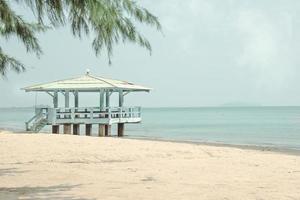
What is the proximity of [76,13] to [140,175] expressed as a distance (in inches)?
257

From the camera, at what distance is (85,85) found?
86.1ft

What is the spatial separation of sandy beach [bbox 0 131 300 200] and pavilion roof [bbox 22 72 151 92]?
908 centimetres

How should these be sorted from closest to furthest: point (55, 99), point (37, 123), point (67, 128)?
point (37, 123) < point (67, 128) < point (55, 99)

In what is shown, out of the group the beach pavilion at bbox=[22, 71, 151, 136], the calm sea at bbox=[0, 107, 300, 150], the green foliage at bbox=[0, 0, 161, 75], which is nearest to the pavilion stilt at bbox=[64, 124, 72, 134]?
the beach pavilion at bbox=[22, 71, 151, 136]

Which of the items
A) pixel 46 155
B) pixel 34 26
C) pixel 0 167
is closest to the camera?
pixel 34 26

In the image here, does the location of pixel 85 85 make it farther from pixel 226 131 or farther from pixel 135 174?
pixel 226 131

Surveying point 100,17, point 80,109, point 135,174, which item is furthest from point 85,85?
point 100,17

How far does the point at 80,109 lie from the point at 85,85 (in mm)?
1298

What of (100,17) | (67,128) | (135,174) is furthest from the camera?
(67,128)

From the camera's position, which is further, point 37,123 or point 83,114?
point 83,114

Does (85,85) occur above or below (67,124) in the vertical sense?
above

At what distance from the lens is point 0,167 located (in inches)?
455

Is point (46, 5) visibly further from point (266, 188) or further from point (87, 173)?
point (87, 173)

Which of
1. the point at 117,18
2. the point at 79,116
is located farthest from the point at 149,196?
the point at 79,116
